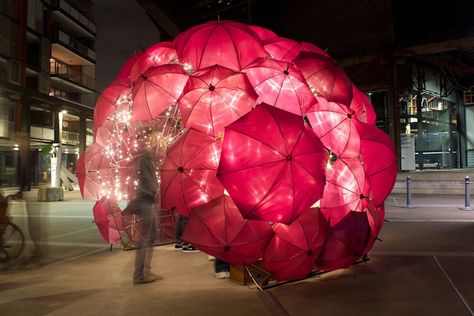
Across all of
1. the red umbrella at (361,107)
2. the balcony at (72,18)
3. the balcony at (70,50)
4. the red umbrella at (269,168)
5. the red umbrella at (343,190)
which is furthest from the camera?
the balcony at (70,50)

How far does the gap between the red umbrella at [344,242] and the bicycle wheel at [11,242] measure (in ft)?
17.2

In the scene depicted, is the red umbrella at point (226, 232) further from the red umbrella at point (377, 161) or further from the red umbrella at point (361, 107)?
the red umbrella at point (361, 107)

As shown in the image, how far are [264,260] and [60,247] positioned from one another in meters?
5.22

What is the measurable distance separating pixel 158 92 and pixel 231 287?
2.84 m

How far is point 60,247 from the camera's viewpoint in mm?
8734

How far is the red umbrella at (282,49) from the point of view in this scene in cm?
655

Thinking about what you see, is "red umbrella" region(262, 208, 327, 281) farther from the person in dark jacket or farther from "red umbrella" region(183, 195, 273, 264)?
the person in dark jacket

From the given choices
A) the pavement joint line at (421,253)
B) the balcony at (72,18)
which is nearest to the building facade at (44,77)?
the balcony at (72,18)

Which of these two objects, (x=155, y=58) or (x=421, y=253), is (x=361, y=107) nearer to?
(x=421, y=253)

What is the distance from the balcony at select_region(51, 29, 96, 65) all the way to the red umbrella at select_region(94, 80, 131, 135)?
37.8m

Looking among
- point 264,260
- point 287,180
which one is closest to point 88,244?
point 264,260

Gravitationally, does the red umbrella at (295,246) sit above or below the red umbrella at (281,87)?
below

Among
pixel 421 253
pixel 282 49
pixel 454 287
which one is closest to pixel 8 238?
pixel 282 49

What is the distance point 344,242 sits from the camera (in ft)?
18.6
